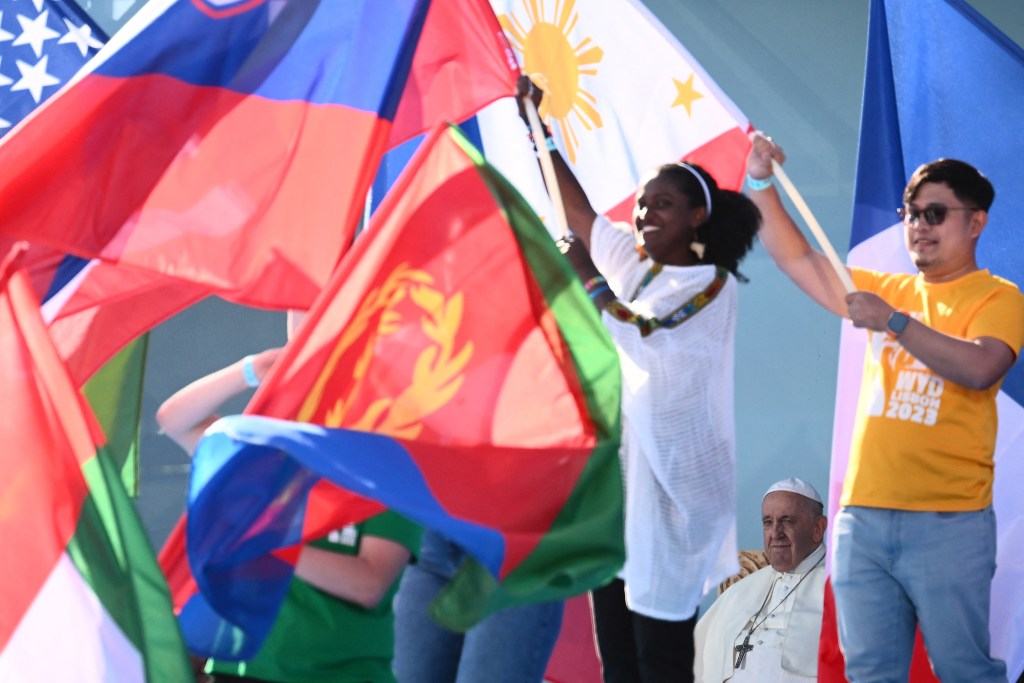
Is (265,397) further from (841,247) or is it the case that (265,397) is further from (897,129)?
(841,247)

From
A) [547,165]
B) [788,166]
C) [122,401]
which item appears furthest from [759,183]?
[788,166]

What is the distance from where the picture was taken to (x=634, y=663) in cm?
343

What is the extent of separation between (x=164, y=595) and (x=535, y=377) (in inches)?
31.1

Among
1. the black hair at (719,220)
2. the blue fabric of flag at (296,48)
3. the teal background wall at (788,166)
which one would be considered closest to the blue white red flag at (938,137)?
the black hair at (719,220)

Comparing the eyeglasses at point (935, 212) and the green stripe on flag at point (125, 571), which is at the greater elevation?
the eyeglasses at point (935, 212)

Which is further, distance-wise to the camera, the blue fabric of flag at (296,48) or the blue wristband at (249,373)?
the blue fabric of flag at (296,48)

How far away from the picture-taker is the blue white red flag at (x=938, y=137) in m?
4.08

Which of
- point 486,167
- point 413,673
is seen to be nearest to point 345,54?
point 486,167

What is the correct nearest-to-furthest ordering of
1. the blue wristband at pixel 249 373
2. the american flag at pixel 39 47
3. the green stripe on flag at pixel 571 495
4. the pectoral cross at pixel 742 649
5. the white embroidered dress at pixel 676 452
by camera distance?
the green stripe on flag at pixel 571 495
the blue wristband at pixel 249 373
the white embroidered dress at pixel 676 452
the pectoral cross at pixel 742 649
the american flag at pixel 39 47

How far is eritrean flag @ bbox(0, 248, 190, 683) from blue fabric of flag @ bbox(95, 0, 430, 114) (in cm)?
109

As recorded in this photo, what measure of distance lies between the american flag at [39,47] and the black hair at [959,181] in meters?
2.77

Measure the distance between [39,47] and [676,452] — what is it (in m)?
2.87

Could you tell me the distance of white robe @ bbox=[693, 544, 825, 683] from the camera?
4949mm

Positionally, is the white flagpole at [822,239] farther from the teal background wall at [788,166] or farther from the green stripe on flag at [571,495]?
the teal background wall at [788,166]
